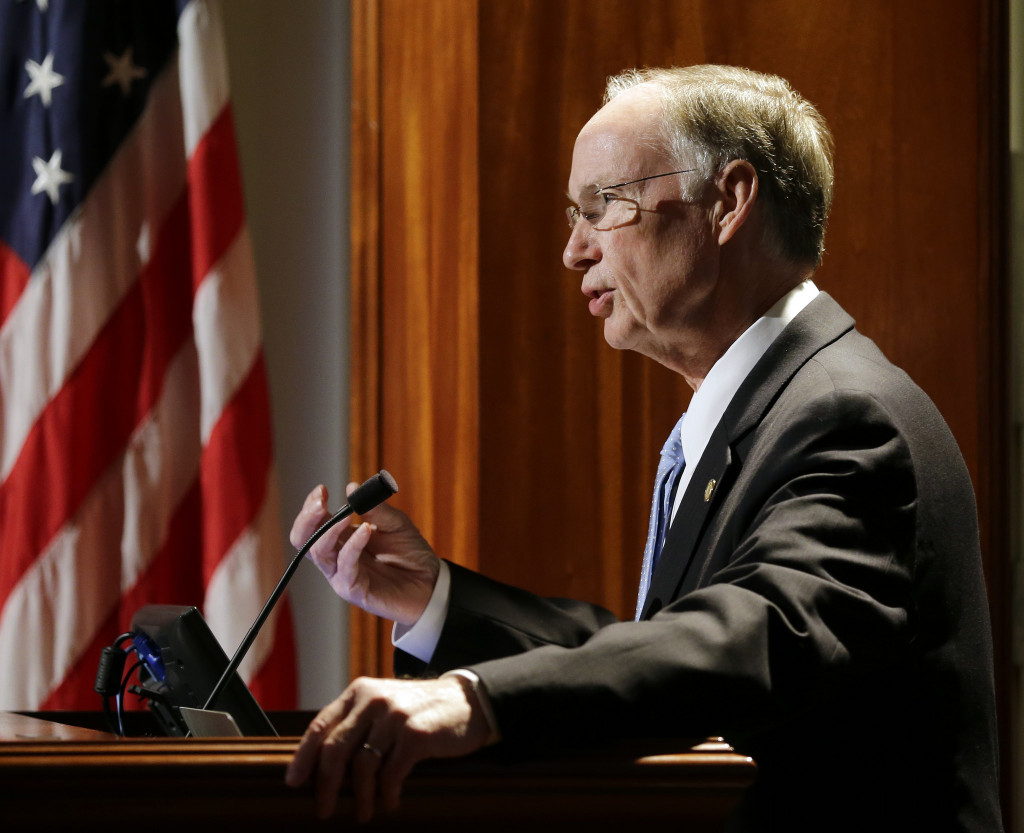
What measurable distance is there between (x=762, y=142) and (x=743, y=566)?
823 millimetres

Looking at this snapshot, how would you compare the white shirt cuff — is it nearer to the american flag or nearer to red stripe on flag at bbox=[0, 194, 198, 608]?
the american flag

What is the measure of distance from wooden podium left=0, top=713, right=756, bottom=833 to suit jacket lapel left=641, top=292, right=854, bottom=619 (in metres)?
0.52

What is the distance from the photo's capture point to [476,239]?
2441mm

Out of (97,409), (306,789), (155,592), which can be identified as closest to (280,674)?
(155,592)

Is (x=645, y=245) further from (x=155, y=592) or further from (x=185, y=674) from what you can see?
(x=155, y=592)

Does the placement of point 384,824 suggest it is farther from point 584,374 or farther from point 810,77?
point 810,77

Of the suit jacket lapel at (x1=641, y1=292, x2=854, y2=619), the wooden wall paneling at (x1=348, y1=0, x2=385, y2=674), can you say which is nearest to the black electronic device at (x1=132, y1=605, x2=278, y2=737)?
the suit jacket lapel at (x1=641, y1=292, x2=854, y2=619)

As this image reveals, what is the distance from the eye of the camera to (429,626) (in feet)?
5.51

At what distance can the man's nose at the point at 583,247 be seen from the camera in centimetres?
182

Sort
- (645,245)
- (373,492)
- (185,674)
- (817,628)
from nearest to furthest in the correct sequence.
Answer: (817,628)
(185,674)
(373,492)
(645,245)

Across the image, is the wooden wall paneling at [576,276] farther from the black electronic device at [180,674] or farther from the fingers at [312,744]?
the fingers at [312,744]

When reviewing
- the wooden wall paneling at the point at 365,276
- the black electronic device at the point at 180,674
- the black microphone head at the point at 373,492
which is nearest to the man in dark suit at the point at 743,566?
the black microphone head at the point at 373,492

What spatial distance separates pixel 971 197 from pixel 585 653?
2030mm

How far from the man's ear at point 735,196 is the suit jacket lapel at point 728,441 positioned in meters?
0.23
